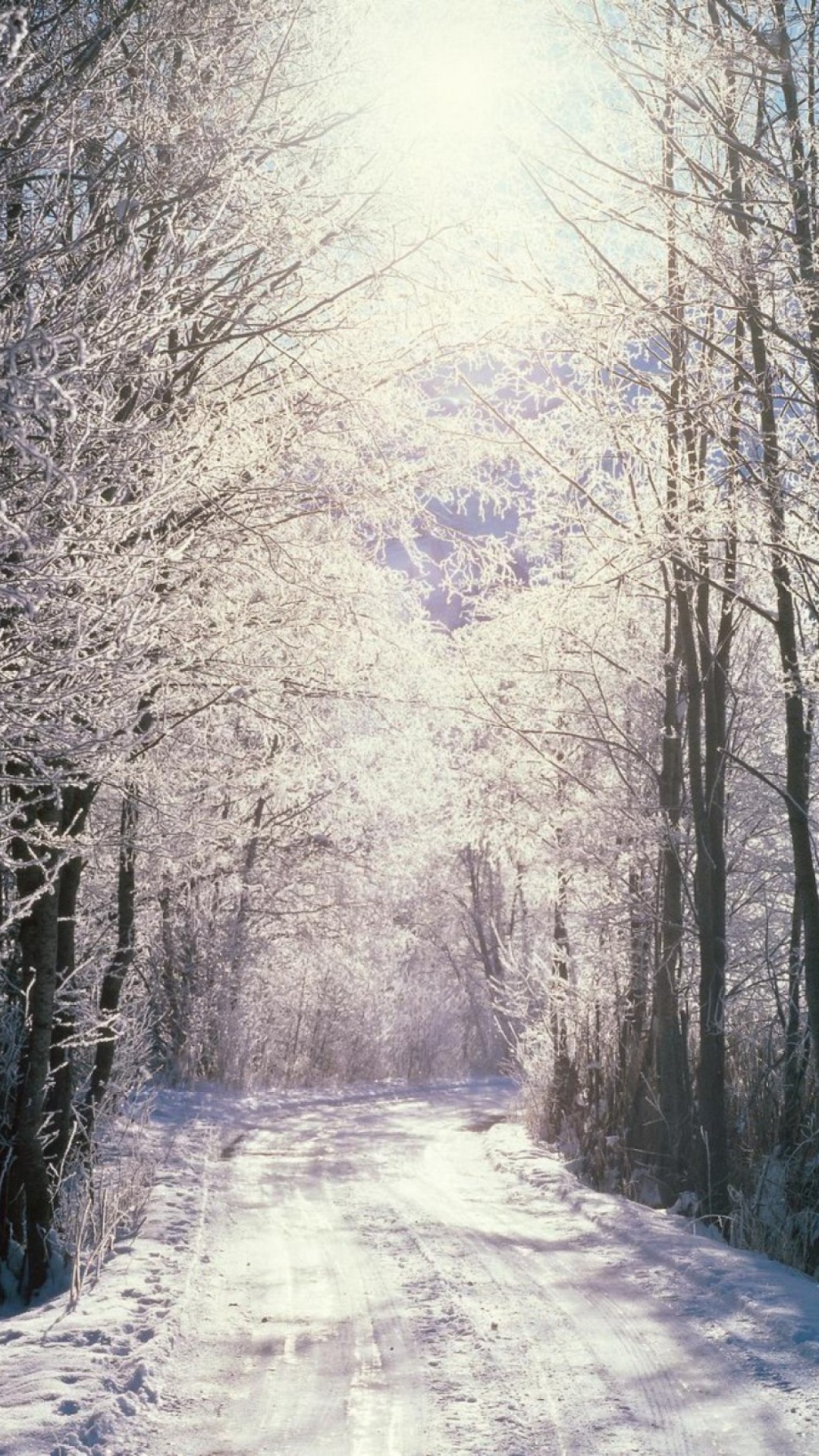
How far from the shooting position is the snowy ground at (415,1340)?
4453 millimetres

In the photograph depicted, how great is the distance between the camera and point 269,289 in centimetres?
771

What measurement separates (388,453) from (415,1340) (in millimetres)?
6536

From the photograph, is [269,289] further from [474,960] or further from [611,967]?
[474,960]

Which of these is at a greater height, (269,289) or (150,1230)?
(269,289)

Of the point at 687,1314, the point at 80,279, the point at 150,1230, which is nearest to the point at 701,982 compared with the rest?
the point at 687,1314

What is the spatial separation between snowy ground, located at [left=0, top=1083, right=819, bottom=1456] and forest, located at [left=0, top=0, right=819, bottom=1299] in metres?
0.86

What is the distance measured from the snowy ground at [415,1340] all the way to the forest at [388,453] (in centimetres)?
86

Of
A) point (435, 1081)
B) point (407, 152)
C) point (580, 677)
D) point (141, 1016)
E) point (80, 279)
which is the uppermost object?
point (407, 152)

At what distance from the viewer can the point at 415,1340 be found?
566cm

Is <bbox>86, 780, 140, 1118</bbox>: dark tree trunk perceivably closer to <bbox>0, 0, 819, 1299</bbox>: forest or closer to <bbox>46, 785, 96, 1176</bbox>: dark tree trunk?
<bbox>0, 0, 819, 1299</bbox>: forest

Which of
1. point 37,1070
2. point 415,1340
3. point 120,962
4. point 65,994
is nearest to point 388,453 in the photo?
point 65,994

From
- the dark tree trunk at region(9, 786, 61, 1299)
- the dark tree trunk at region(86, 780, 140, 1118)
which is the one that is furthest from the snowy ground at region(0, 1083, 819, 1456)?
the dark tree trunk at region(86, 780, 140, 1118)

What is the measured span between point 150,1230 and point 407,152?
7588 mm

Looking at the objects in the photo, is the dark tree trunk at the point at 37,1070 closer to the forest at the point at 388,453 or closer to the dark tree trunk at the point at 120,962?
the forest at the point at 388,453
